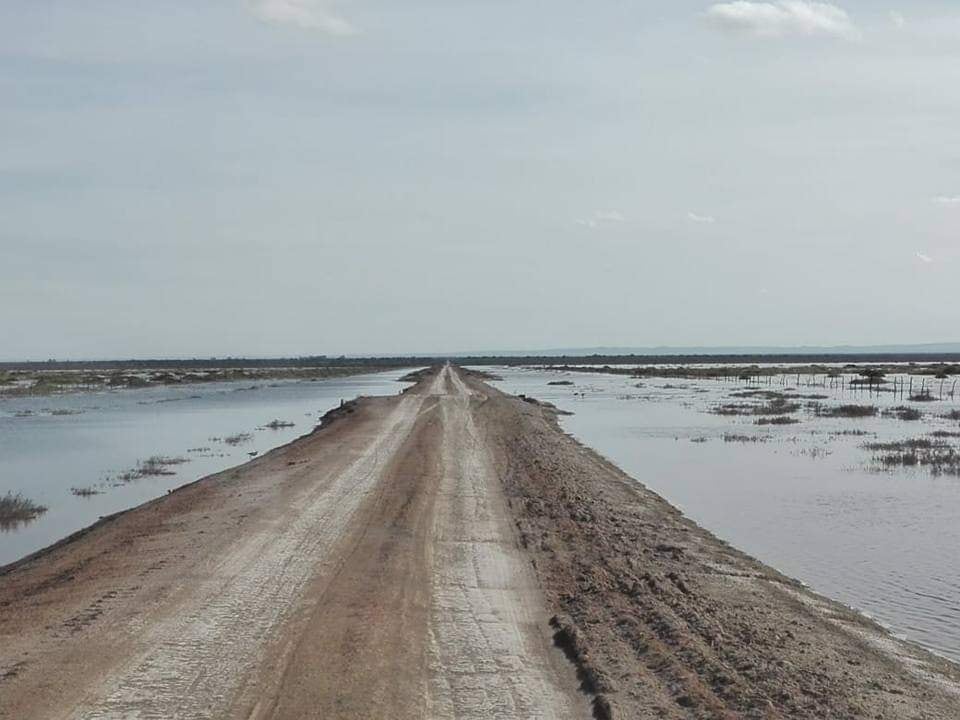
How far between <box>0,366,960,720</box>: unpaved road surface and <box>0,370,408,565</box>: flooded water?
4924 millimetres

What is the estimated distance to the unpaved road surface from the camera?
31.3 ft

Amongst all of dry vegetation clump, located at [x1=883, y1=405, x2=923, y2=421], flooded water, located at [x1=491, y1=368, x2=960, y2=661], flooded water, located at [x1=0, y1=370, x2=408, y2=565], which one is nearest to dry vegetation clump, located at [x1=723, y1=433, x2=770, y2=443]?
flooded water, located at [x1=491, y1=368, x2=960, y2=661]

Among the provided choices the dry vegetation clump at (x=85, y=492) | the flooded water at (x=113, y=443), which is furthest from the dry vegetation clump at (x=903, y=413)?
the dry vegetation clump at (x=85, y=492)

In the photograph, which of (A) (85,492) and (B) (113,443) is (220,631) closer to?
(A) (85,492)

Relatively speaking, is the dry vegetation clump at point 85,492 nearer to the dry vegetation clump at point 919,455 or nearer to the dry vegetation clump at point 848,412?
the dry vegetation clump at point 919,455

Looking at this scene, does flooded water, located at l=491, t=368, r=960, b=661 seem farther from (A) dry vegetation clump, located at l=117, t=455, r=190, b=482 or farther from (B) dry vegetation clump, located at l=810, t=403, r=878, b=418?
(A) dry vegetation clump, located at l=117, t=455, r=190, b=482

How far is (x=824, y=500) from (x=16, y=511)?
18880 millimetres

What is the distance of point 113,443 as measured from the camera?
45219mm

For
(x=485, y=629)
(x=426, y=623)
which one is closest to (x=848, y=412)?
(x=485, y=629)

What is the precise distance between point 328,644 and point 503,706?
242 centimetres

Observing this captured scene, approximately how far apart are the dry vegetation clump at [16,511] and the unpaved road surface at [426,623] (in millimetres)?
3863

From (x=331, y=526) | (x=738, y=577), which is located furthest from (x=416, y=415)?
(x=738, y=577)

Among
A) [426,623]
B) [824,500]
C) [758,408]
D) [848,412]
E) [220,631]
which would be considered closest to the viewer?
[220,631]

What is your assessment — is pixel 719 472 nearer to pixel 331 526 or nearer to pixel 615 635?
pixel 331 526
